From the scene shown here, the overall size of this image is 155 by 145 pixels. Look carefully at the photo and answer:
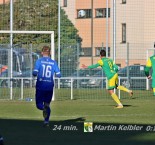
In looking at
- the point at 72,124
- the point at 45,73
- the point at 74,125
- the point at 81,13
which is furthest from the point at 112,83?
the point at 81,13

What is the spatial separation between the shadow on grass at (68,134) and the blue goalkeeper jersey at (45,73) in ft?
3.19

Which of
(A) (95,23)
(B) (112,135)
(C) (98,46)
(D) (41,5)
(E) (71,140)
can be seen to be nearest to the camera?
(E) (71,140)

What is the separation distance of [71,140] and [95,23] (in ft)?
137

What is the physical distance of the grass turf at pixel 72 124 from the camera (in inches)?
603

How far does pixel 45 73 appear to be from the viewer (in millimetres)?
19109

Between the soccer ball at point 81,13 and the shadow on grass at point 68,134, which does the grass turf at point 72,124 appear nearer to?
the shadow on grass at point 68,134

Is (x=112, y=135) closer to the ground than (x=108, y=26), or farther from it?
closer to the ground

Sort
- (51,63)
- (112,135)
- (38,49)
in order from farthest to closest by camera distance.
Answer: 1. (38,49)
2. (51,63)
3. (112,135)

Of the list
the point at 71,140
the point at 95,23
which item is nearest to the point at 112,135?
the point at 71,140

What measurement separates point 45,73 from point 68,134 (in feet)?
9.39

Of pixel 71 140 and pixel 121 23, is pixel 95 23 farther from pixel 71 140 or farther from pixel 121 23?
pixel 71 140

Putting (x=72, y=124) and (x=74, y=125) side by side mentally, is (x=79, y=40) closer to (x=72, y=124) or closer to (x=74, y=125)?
(x=72, y=124)

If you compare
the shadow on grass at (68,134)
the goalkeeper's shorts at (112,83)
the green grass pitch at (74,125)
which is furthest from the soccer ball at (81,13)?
the shadow on grass at (68,134)

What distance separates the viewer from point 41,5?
160ft
